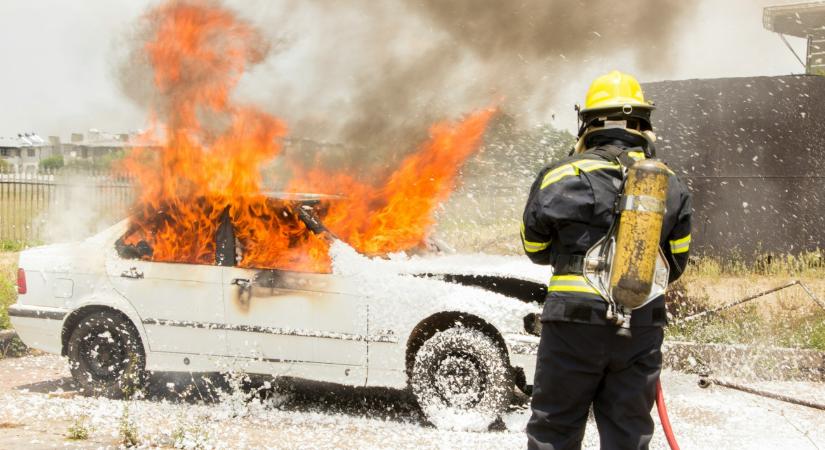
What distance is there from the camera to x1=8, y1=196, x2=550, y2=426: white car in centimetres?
562

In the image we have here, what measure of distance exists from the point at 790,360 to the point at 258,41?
610 cm

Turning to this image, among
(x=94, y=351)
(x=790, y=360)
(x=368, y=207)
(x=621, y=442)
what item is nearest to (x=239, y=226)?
(x=368, y=207)

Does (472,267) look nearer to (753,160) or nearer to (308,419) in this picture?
Result: (308,419)

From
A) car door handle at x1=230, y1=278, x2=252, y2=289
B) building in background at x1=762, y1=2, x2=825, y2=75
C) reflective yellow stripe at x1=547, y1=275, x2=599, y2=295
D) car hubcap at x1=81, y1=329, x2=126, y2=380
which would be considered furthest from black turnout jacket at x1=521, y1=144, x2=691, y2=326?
building in background at x1=762, y1=2, x2=825, y2=75

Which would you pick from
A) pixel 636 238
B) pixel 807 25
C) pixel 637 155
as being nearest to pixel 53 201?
pixel 807 25

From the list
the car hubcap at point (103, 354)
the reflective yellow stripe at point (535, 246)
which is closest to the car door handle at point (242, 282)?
the car hubcap at point (103, 354)

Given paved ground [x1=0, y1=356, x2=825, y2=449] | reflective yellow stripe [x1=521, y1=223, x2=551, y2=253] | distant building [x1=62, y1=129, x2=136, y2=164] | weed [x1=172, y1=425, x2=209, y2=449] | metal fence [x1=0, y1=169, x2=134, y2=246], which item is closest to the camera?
reflective yellow stripe [x1=521, y1=223, x2=551, y2=253]

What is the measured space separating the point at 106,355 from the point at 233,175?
1.81 meters

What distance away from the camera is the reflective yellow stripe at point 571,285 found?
11.2 feet

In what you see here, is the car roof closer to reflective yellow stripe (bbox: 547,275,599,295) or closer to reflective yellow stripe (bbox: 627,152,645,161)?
reflective yellow stripe (bbox: 547,275,599,295)

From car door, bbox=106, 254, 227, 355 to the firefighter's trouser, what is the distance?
3.33 metres

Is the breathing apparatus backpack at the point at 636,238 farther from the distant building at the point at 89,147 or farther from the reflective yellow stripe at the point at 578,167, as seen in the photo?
the distant building at the point at 89,147

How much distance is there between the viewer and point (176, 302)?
20.5 feet

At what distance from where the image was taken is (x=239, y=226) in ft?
20.6
